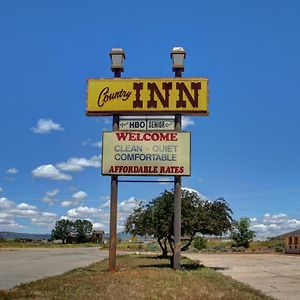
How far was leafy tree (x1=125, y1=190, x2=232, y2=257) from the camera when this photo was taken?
24.1 m

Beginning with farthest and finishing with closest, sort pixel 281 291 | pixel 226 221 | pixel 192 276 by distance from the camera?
pixel 226 221 → pixel 192 276 → pixel 281 291

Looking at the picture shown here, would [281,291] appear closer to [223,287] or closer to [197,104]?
[223,287]

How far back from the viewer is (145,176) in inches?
773

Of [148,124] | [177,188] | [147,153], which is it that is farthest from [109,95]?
[177,188]

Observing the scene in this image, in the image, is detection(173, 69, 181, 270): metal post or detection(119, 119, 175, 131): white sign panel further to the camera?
detection(119, 119, 175, 131): white sign panel

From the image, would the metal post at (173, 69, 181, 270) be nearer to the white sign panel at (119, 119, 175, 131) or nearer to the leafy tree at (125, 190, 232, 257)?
the white sign panel at (119, 119, 175, 131)

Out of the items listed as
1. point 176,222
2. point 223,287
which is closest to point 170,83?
point 176,222

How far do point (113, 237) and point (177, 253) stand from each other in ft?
8.08

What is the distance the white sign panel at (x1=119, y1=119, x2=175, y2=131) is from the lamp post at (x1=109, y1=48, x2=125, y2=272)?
37cm

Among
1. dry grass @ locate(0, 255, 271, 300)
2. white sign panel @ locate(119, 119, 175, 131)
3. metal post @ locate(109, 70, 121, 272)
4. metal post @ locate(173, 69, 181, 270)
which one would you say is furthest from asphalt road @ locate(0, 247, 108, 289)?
white sign panel @ locate(119, 119, 175, 131)

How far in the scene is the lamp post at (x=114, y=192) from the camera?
1942 cm

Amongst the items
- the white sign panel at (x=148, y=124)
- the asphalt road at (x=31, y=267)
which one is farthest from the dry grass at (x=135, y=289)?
the white sign panel at (x=148, y=124)

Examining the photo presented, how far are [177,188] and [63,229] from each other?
10517 centimetres

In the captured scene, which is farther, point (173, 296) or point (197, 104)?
point (197, 104)
